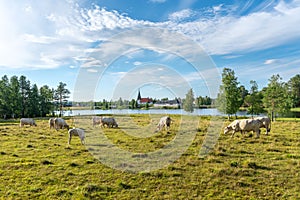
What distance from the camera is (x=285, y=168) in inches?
344

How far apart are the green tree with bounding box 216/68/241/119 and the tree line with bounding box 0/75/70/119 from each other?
50.2m

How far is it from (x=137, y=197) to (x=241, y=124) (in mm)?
12924

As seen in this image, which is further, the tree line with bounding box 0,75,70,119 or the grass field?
the tree line with bounding box 0,75,70,119

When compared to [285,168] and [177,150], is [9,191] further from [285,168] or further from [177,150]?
[285,168]

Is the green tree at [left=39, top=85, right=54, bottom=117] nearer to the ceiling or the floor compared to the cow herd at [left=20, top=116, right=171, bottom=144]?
nearer to the ceiling

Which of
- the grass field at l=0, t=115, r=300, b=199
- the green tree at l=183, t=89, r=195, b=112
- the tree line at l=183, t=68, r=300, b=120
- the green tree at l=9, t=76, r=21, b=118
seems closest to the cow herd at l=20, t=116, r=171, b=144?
the green tree at l=183, t=89, r=195, b=112

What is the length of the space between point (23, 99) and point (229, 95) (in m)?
54.4

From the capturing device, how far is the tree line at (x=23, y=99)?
170 ft

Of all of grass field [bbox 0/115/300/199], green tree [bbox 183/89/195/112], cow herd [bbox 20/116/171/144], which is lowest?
grass field [bbox 0/115/300/199]

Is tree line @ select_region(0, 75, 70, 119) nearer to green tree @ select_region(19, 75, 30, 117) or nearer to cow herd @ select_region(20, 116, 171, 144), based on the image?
green tree @ select_region(19, 75, 30, 117)

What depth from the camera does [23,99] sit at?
189 ft

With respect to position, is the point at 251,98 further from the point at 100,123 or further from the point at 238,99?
the point at 100,123

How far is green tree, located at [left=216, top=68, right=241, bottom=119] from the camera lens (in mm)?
44438

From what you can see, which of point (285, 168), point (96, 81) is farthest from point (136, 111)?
point (285, 168)
